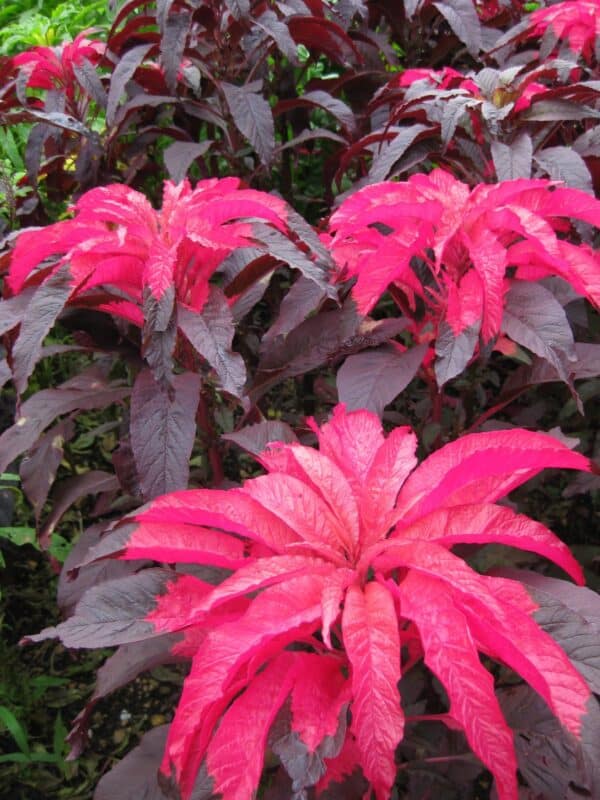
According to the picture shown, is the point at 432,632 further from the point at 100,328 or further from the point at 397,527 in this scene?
the point at 100,328

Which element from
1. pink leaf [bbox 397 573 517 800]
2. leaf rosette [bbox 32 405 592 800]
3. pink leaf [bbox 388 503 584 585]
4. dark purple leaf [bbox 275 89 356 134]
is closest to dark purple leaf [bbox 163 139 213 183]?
dark purple leaf [bbox 275 89 356 134]

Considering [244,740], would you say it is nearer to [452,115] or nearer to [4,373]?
[4,373]

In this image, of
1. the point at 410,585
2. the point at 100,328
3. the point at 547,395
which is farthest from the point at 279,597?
the point at 547,395

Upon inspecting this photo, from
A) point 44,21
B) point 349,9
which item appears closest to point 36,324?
point 349,9

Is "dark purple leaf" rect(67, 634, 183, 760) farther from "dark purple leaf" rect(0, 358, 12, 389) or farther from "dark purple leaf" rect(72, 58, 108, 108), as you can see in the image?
"dark purple leaf" rect(72, 58, 108, 108)

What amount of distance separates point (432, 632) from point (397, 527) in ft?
0.43

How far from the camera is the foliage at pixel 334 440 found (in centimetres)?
55

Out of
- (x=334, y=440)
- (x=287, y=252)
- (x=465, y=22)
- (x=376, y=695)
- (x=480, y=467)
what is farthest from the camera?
(x=465, y=22)

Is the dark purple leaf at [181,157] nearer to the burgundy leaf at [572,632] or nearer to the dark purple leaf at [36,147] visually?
the dark purple leaf at [36,147]

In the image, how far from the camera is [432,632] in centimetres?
54

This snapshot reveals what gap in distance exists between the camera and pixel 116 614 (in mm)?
668

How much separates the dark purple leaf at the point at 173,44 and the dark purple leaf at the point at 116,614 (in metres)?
0.87

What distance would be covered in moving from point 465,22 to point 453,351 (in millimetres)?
989

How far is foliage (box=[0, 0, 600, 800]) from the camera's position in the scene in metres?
0.55
